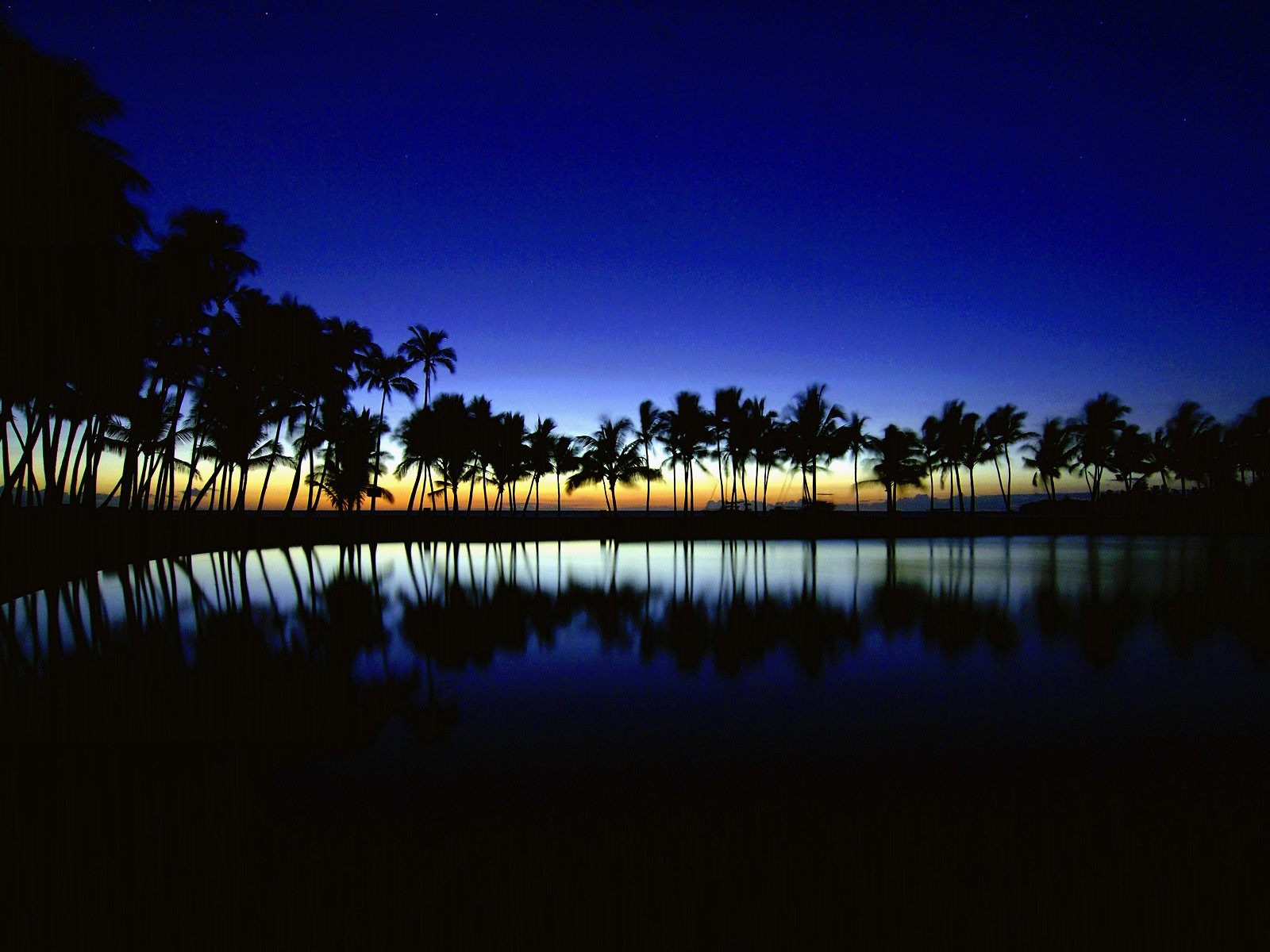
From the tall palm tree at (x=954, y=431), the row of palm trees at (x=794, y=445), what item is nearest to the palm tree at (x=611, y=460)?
the row of palm trees at (x=794, y=445)

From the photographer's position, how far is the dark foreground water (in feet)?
8.67

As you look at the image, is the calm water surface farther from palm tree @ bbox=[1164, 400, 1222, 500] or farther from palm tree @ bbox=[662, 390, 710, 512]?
palm tree @ bbox=[1164, 400, 1222, 500]

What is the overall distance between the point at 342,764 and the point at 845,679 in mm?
4506

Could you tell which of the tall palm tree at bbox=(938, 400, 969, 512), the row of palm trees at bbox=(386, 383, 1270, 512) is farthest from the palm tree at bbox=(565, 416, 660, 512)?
the tall palm tree at bbox=(938, 400, 969, 512)

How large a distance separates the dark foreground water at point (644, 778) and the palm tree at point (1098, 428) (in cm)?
4618

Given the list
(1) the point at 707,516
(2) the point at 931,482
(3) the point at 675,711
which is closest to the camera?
(3) the point at 675,711

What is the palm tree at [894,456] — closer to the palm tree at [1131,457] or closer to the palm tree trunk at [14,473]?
the palm tree at [1131,457]

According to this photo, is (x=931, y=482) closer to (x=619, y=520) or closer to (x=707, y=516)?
(x=707, y=516)

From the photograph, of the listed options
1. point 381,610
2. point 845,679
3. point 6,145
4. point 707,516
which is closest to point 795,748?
point 845,679

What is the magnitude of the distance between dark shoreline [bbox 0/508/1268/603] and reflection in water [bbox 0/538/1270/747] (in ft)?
3.91

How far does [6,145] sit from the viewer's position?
11.2m

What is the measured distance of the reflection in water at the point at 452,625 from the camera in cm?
551

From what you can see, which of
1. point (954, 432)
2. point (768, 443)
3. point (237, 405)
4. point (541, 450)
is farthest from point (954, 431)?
point (237, 405)

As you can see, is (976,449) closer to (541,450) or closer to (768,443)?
(768,443)
